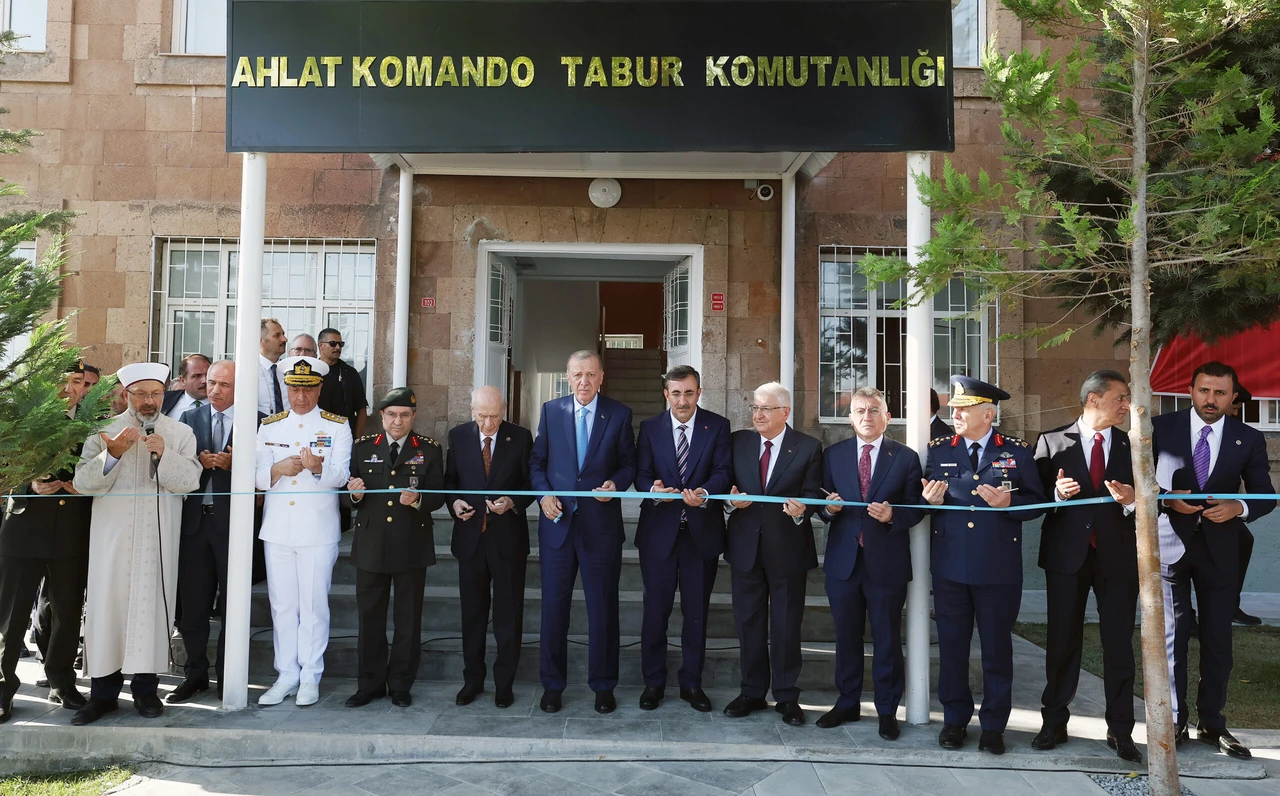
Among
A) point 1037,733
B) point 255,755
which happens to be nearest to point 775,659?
point 1037,733

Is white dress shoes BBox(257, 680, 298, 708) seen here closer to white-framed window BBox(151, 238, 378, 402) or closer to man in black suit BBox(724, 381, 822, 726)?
man in black suit BBox(724, 381, 822, 726)

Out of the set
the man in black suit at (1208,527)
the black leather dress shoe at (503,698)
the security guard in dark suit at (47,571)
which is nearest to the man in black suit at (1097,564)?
the man in black suit at (1208,527)

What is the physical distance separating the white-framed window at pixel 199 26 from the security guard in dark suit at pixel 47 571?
16.9 feet

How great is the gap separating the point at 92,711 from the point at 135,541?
90cm

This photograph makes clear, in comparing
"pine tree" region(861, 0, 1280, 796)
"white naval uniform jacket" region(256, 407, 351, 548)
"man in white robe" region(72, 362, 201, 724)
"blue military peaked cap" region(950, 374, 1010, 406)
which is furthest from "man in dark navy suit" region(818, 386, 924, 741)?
"man in white robe" region(72, 362, 201, 724)

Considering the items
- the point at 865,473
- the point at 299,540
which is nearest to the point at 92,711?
the point at 299,540

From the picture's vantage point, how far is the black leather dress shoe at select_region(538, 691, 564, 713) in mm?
5016

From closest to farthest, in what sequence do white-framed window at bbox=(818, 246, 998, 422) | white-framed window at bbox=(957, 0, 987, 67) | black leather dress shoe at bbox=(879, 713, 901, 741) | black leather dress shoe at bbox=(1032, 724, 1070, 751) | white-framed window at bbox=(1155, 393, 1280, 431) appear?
1. black leather dress shoe at bbox=(1032, 724, 1070, 751)
2. black leather dress shoe at bbox=(879, 713, 901, 741)
3. white-framed window at bbox=(818, 246, 998, 422)
4. white-framed window at bbox=(957, 0, 987, 67)
5. white-framed window at bbox=(1155, 393, 1280, 431)

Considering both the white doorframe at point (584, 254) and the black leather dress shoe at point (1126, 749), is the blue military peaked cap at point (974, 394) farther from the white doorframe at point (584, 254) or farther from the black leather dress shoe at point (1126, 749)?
the white doorframe at point (584, 254)

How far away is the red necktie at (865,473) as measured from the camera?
4.86m

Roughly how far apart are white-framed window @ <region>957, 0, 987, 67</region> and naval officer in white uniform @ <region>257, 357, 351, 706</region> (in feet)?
22.7

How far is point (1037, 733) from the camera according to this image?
4785 mm

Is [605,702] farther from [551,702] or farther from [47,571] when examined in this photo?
[47,571]

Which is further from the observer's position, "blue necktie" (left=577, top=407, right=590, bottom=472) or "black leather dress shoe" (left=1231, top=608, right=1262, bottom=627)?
"black leather dress shoe" (left=1231, top=608, right=1262, bottom=627)
